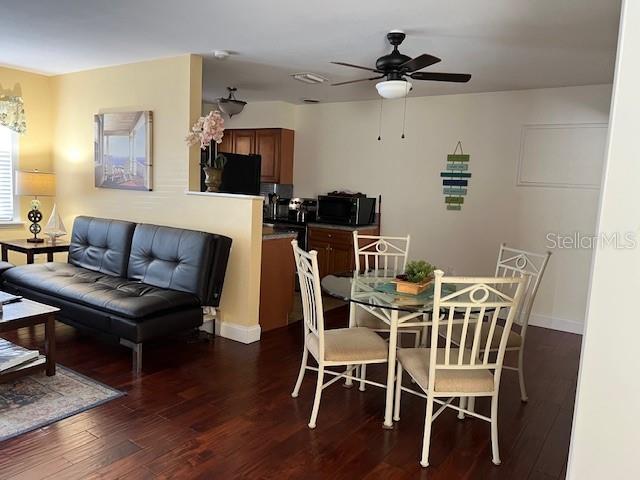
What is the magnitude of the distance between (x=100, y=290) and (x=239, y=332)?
1.12m

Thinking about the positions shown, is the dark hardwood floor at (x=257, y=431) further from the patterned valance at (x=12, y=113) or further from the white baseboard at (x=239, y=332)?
the patterned valance at (x=12, y=113)

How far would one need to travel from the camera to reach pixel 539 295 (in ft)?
16.1

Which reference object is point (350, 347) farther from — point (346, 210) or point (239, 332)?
point (346, 210)

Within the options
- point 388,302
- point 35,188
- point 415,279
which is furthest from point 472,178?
point 35,188

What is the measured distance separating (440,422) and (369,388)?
0.56m

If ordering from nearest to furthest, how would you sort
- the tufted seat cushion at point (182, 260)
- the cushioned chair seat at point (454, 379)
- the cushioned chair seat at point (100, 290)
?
the cushioned chair seat at point (454, 379), the cushioned chair seat at point (100, 290), the tufted seat cushion at point (182, 260)

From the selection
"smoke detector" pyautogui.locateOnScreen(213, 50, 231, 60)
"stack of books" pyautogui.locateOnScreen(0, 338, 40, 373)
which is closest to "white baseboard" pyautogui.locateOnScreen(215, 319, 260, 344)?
"stack of books" pyautogui.locateOnScreen(0, 338, 40, 373)

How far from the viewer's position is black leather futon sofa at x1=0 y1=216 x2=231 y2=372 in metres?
3.26

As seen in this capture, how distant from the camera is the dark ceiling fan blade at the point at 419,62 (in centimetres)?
295

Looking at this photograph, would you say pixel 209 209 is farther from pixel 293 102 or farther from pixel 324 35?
pixel 293 102

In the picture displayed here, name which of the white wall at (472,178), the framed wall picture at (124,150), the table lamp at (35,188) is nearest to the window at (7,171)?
the table lamp at (35,188)

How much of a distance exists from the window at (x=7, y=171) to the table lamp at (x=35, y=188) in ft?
0.52

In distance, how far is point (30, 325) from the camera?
2.93 meters

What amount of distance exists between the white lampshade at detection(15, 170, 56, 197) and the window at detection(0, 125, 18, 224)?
0.52 ft
